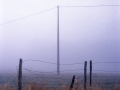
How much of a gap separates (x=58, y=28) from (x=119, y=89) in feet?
104

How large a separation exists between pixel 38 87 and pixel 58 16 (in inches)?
1379

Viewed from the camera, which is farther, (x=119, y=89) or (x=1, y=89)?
(x=119, y=89)

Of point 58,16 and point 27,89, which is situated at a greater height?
point 58,16

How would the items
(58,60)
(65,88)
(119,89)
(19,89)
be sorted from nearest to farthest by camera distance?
(19,89), (65,88), (119,89), (58,60)

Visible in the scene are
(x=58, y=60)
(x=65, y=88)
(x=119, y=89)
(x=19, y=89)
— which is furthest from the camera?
(x=58, y=60)

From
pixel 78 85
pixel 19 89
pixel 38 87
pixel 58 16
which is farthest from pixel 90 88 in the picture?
pixel 58 16

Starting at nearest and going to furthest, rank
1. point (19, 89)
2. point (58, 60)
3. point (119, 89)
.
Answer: point (19, 89) < point (119, 89) < point (58, 60)

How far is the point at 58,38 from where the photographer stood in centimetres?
4906

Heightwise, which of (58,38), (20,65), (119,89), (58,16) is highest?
(58,16)

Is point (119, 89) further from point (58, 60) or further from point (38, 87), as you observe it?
point (58, 60)

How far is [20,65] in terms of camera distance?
14.8 meters

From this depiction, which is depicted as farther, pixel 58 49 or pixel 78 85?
pixel 58 49

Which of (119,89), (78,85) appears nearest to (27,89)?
(78,85)

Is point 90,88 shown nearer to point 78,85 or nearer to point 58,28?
point 78,85
